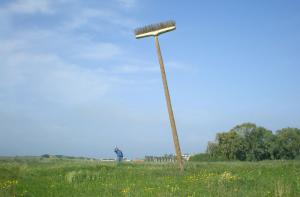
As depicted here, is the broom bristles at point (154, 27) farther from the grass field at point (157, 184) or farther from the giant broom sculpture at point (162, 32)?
the grass field at point (157, 184)

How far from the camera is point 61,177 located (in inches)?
893

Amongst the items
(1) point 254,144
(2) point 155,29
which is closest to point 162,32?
(2) point 155,29

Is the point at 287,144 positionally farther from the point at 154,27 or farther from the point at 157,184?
the point at 157,184

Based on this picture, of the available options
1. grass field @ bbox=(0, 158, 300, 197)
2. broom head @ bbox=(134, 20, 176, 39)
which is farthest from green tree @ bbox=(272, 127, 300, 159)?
broom head @ bbox=(134, 20, 176, 39)

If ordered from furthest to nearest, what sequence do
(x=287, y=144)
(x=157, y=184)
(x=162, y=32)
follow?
(x=287, y=144) → (x=162, y=32) → (x=157, y=184)

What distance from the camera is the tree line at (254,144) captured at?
4594cm

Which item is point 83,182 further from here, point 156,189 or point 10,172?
point 10,172

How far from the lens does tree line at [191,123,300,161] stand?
151 feet

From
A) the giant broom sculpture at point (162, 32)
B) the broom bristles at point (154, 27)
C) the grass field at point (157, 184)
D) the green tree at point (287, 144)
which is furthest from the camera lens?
the green tree at point (287, 144)

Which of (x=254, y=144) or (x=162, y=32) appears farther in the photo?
(x=254, y=144)

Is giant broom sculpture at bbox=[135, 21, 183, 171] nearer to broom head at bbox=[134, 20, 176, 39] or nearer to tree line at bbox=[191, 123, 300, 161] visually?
broom head at bbox=[134, 20, 176, 39]

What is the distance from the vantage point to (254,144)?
1821 inches

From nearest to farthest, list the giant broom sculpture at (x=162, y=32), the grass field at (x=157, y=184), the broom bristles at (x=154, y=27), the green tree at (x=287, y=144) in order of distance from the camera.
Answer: the grass field at (x=157, y=184) < the giant broom sculpture at (x=162, y=32) < the broom bristles at (x=154, y=27) < the green tree at (x=287, y=144)

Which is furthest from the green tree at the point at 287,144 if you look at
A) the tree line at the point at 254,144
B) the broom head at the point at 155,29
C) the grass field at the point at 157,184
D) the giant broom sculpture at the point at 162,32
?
the broom head at the point at 155,29
